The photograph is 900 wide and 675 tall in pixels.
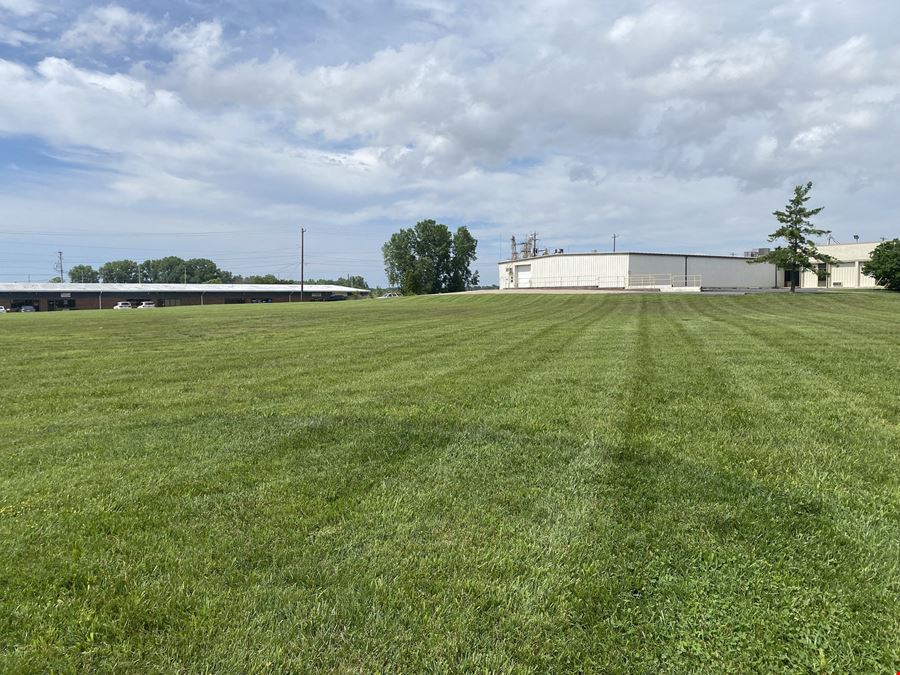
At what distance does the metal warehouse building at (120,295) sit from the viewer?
258 ft

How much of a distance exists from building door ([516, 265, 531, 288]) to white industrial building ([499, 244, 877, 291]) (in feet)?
0.09

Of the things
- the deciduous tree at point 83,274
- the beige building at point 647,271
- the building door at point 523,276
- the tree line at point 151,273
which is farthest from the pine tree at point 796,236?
the deciduous tree at point 83,274

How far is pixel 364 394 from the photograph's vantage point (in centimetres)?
743

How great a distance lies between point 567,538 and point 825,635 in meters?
1.36

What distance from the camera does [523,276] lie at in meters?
69.1

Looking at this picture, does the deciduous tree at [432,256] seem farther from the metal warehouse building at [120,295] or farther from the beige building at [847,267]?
the beige building at [847,267]

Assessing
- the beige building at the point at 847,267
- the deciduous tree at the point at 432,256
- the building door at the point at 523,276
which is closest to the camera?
the beige building at the point at 847,267

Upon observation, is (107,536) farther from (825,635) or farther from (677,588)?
(825,635)

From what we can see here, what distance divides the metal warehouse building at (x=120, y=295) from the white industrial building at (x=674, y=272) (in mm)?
48250


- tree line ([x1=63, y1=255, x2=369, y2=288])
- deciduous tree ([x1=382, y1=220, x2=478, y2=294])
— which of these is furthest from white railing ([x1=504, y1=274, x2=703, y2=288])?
tree line ([x1=63, y1=255, x2=369, y2=288])

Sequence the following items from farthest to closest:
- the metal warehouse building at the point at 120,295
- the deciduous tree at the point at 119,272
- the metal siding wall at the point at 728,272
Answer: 1. the deciduous tree at the point at 119,272
2. the metal warehouse building at the point at 120,295
3. the metal siding wall at the point at 728,272

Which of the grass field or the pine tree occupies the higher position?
the pine tree

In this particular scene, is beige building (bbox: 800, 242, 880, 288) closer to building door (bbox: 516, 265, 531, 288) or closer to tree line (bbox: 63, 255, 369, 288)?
building door (bbox: 516, 265, 531, 288)

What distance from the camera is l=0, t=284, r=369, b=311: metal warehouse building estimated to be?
7850 centimetres
